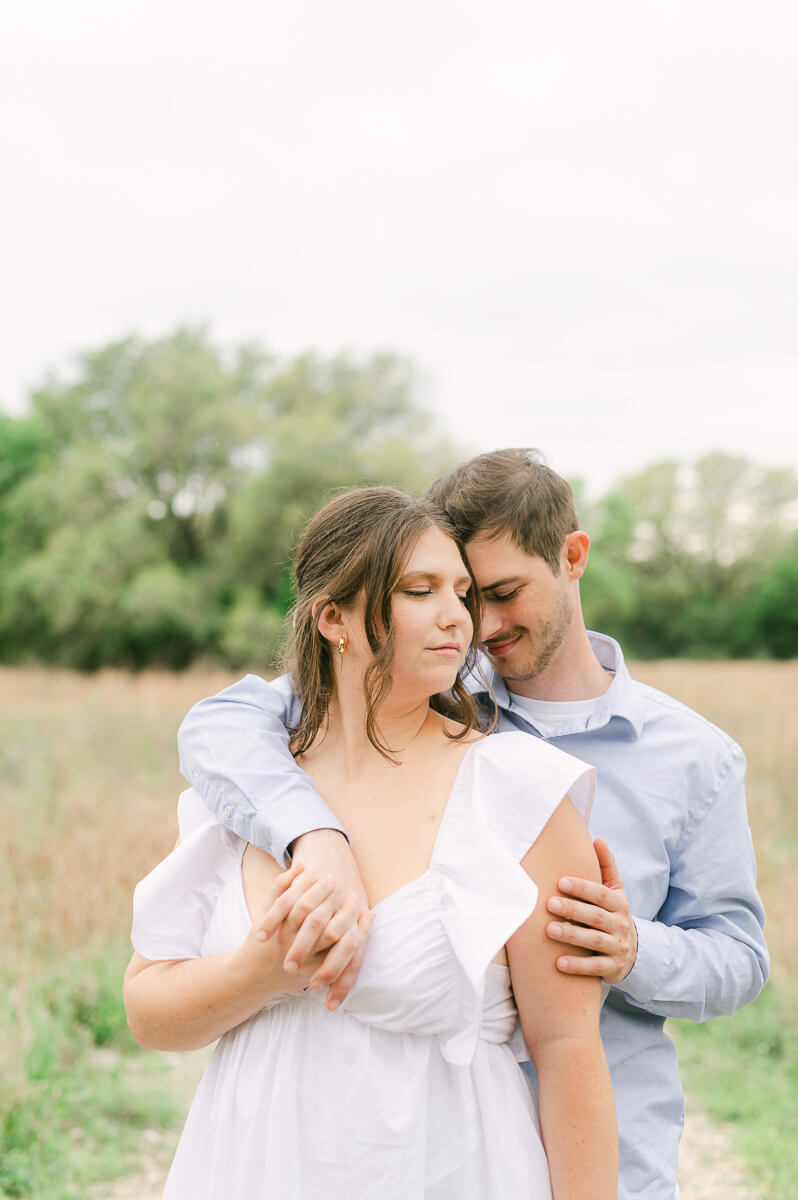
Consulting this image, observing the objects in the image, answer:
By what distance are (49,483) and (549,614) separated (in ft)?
89.5

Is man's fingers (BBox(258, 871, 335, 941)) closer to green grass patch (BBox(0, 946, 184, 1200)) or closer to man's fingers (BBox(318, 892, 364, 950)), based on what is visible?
man's fingers (BBox(318, 892, 364, 950))

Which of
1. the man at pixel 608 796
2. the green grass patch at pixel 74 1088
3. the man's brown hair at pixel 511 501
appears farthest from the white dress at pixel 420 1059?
the green grass patch at pixel 74 1088

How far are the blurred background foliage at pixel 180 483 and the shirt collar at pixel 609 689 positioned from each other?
1845 centimetres

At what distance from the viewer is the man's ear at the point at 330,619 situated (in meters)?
1.98

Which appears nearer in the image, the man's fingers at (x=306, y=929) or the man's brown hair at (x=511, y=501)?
the man's fingers at (x=306, y=929)

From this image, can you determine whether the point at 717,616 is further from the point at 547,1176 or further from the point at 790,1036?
the point at 547,1176

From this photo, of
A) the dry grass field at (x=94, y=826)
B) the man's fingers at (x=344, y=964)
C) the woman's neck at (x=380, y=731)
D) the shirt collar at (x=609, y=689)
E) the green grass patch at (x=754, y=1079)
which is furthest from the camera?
the dry grass field at (x=94, y=826)

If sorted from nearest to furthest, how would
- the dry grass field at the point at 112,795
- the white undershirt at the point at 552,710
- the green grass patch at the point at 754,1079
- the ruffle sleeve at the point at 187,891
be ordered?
the ruffle sleeve at the point at 187,891 < the white undershirt at the point at 552,710 < the green grass patch at the point at 754,1079 < the dry grass field at the point at 112,795

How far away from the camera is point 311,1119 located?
1684 millimetres

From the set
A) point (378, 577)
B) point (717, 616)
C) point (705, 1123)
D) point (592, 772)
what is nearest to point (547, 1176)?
point (592, 772)

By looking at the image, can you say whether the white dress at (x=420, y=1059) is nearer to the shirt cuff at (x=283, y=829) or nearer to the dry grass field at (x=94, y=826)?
the shirt cuff at (x=283, y=829)

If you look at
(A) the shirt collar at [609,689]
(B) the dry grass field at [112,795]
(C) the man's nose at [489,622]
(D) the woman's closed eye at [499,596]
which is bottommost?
(B) the dry grass field at [112,795]

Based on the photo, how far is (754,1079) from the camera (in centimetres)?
480

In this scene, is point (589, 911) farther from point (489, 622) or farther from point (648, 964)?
point (489, 622)
